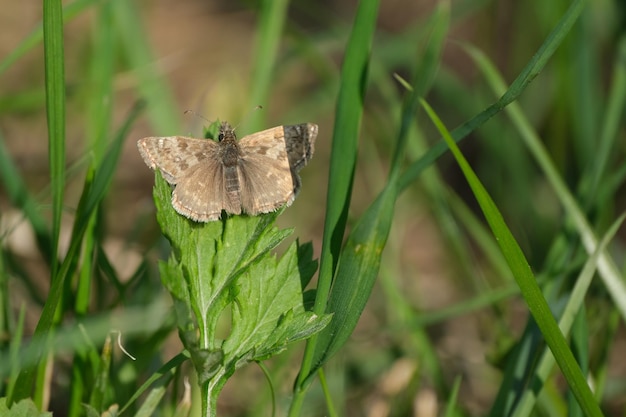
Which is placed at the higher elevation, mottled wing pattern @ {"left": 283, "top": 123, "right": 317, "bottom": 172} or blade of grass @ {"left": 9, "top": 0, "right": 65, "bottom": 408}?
mottled wing pattern @ {"left": 283, "top": 123, "right": 317, "bottom": 172}

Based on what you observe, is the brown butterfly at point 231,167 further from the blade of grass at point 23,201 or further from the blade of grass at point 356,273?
the blade of grass at point 23,201

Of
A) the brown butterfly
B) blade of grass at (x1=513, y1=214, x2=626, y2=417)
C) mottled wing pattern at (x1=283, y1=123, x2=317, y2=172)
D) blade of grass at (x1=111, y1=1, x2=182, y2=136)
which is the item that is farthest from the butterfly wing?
blade of grass at (x1=111, y1=1, x2=182, y2=136)

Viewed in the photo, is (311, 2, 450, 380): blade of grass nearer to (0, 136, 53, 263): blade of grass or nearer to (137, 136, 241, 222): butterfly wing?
(137, 136, 241, 222): butterfly wing

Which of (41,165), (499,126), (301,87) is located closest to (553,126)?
(499,126)

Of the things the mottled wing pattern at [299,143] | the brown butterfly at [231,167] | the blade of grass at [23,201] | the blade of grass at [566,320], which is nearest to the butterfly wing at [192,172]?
the brown butterfly at [231,167]

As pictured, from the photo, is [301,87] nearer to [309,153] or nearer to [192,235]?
[309,153]
